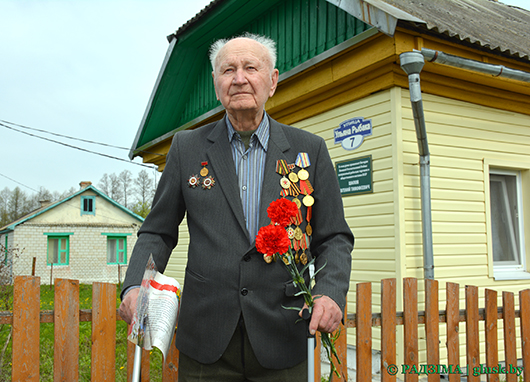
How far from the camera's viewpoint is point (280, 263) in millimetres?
1656

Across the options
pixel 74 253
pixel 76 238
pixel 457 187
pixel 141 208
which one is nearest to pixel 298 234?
pixel 457 187

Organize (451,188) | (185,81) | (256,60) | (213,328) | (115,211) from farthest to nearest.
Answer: (115,211) → (185,81) → (451,188) → (256,60) → (213,328)

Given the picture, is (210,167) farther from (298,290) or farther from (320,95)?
(320,95)

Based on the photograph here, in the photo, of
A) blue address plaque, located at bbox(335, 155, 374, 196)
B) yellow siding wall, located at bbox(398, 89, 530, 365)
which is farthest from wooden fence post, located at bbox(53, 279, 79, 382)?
blue address plaque, located at bbox(335, 155, 374, 196)

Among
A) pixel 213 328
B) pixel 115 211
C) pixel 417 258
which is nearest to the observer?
pixel 213 328

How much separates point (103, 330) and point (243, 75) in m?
1.70

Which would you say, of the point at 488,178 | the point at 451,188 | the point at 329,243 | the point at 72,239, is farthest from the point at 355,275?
the point at 72,239

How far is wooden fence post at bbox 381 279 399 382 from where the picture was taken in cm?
298

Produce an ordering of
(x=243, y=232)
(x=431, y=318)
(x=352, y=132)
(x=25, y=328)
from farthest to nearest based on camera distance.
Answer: (x=352, y=132) < (x=431, y=318) < (x=25, y=328) < (x=243, y=232)

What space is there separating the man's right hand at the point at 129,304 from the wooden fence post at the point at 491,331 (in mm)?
3175

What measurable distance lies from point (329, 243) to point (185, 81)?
8.27m

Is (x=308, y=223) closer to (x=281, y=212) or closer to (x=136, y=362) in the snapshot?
(x=281, y=212)

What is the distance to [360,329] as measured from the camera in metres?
2.92

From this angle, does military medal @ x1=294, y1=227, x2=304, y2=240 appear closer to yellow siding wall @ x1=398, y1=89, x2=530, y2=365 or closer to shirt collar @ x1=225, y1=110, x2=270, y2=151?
shirt collar @ x1=225, y1=110, x2=270, y2=151
